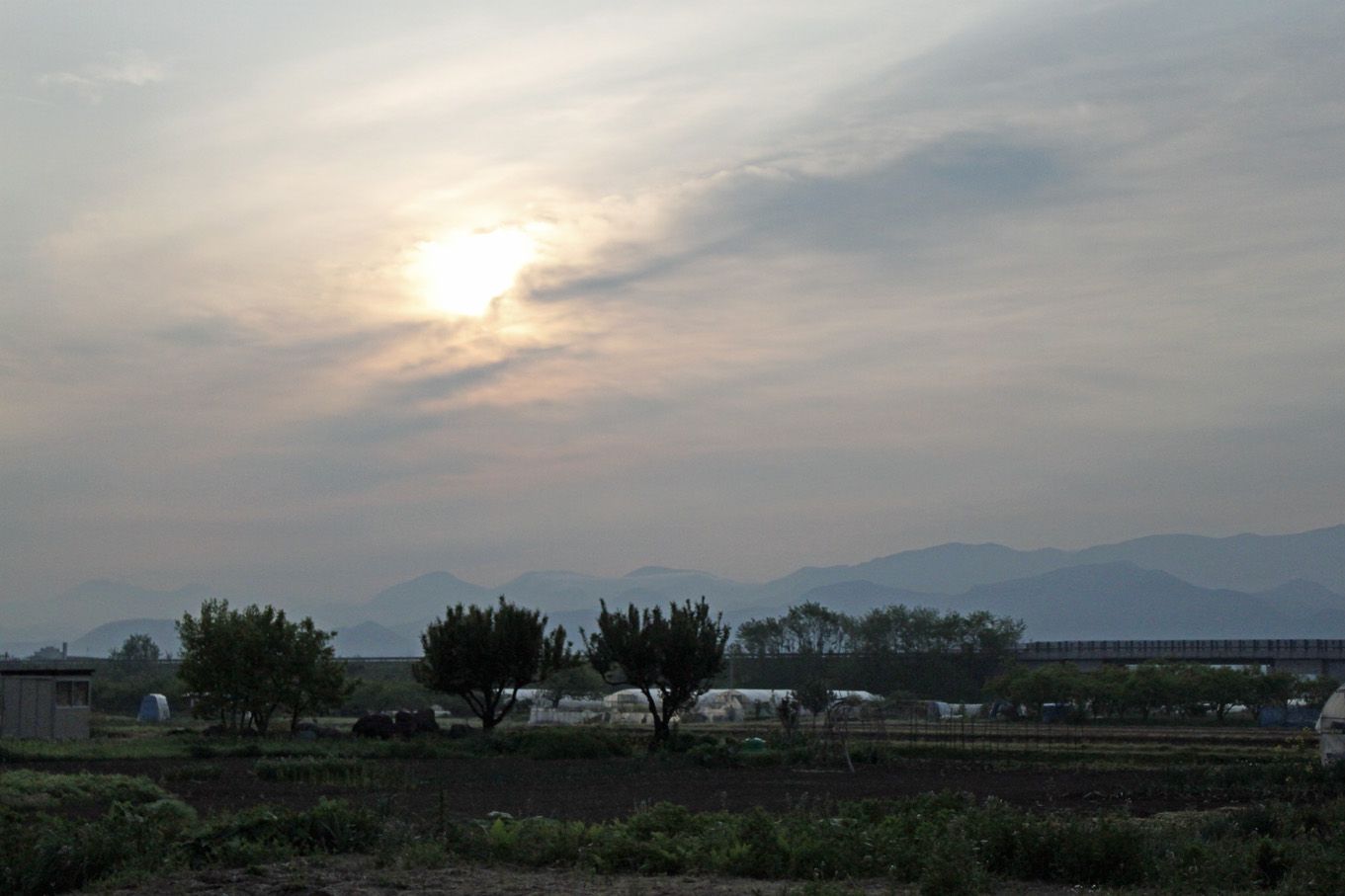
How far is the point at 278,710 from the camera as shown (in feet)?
192

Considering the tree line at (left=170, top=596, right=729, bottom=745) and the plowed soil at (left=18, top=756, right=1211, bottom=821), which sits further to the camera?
the tree line at (left=170, top=596, right=729, bottom=745)

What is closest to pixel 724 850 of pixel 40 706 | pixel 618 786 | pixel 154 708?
pixel 618 786

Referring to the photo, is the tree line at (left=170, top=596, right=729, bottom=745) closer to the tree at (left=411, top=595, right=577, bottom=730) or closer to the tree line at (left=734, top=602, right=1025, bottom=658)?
the tree at (left=411, top=595, right=577, bottom=730)

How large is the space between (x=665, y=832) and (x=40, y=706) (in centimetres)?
4159

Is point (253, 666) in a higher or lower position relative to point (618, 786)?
higher

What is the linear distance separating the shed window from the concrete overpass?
72573mm

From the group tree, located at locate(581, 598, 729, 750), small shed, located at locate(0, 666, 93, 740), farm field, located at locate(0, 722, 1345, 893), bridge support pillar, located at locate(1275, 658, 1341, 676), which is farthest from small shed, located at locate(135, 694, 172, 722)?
bridge support pillar, located at locate(1275, 658, 1341, 676)

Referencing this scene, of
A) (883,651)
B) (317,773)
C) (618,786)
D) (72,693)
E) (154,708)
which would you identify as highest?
(883,651)

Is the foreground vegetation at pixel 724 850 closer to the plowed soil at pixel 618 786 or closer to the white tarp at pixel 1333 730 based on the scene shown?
the plowed soil at pixel 618 786

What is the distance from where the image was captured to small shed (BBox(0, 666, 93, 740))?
4922 centimetres

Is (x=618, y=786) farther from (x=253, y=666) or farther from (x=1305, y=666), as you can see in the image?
(x=1305, y=666)

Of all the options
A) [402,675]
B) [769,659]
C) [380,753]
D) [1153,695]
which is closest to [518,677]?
[380,753]

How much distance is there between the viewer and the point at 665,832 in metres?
15.4

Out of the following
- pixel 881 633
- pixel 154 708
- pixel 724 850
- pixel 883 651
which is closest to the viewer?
pixel 724 850
